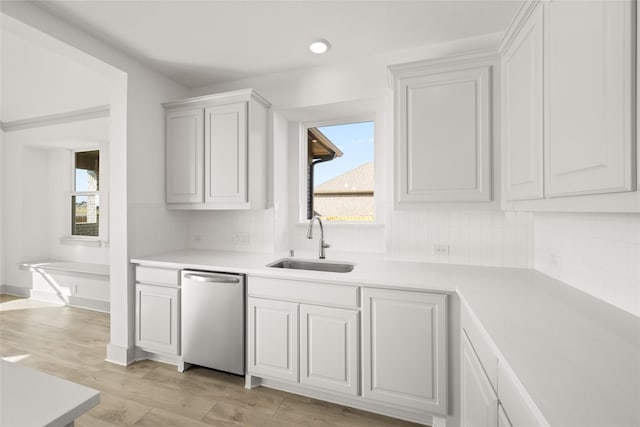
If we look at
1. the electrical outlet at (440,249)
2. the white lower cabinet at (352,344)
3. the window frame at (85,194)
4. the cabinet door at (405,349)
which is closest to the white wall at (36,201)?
the window frame at (85,194)

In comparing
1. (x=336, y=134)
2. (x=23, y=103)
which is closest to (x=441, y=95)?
(x=336, y=134)

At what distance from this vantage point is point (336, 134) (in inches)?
115

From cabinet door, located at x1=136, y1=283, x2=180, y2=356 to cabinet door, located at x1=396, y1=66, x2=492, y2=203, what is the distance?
200 centimetres

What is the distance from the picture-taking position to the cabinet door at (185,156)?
2.64 m

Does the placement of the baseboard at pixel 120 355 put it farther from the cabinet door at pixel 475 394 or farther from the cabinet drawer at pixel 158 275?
the cabinet door at pixel 475 394

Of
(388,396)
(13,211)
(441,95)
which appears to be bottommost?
(388,396)

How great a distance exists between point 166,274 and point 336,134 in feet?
6.60

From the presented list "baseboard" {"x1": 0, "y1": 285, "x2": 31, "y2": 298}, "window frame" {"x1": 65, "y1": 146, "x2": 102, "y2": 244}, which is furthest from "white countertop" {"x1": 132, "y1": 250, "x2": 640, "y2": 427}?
"baseboard" {"x1": 0, "y1": 285, "x2": 31, "y2": 298}

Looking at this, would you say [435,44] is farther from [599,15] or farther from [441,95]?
[599,15]

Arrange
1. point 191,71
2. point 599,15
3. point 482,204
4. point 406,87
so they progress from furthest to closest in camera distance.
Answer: point 191,71, point 406,87, point 482,204, point 599,15

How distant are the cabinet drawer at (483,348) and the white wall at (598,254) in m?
0.60

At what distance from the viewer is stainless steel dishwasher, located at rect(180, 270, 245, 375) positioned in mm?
2107

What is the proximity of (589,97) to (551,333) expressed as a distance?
79 cm

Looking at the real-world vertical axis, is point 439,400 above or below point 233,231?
below
